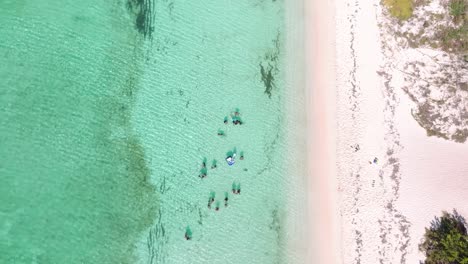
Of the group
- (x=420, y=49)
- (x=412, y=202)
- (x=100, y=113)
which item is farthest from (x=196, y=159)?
(x=420, y=49)

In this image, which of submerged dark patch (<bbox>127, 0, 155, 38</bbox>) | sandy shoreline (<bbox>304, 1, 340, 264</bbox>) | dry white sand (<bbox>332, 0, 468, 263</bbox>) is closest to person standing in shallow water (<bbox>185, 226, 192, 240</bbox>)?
sandy shoreline (<bbox>304, 1, 340, 264</bbox>)

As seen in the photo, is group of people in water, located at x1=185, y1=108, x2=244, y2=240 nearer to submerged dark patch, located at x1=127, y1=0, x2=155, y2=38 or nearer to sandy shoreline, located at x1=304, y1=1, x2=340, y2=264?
sandy shoreline, located at x1=304, y1=1, x2=340, y2=264

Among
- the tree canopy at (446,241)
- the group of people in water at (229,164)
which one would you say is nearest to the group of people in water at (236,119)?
the group of people in water at (229,164)

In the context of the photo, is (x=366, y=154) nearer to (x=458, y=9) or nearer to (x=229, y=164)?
(x=229, y=164)

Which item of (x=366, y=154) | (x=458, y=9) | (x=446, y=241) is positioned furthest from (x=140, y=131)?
(x=458, y=9)

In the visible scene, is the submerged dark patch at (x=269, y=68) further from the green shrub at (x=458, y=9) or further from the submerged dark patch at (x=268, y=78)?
the green shrub at (x=458, y=9)

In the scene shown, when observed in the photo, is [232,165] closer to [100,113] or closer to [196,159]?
[196,159]
